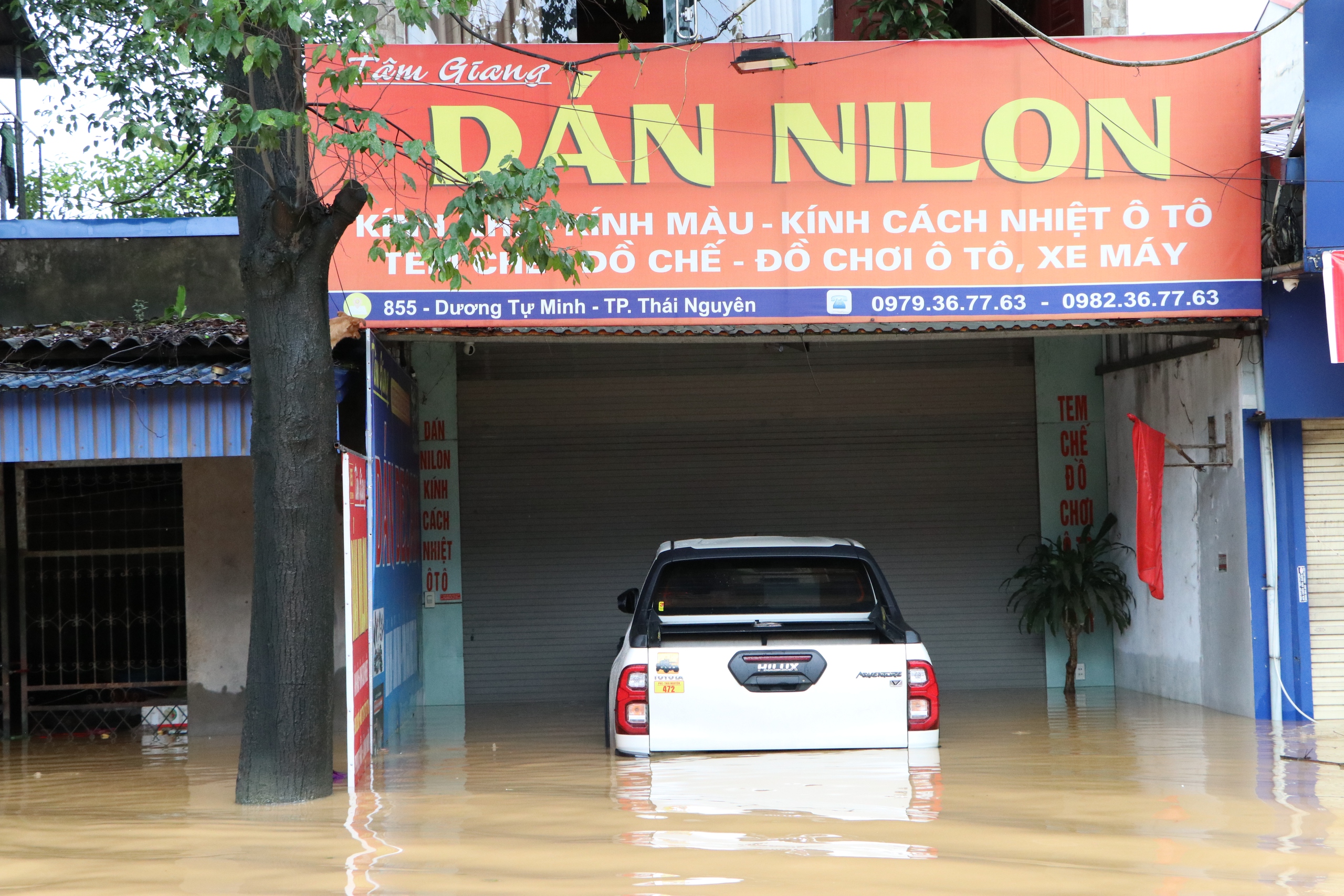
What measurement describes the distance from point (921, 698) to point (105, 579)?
755 cm

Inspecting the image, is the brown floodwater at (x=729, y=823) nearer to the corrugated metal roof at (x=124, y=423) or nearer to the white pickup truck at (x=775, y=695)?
the white pickup truck at (x=775, y=695)

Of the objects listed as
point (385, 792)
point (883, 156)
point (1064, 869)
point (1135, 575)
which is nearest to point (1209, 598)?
point (1135, 575)

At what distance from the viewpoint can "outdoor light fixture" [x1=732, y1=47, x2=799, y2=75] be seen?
8.98m

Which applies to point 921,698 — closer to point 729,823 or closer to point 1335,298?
point 729,823

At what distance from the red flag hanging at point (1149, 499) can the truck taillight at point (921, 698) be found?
145 inches

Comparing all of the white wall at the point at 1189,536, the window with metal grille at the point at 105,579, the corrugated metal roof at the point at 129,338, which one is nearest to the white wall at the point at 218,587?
the window with metal grille at the point at 105,579

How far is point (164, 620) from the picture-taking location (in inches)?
434

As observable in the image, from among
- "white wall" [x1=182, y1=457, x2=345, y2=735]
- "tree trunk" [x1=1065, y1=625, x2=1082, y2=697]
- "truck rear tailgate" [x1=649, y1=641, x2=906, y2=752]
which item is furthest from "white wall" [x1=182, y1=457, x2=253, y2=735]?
"tree trunk" [x1=1065, y1=625, x2=1082, y2=697]

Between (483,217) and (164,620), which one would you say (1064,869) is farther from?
(164,620)

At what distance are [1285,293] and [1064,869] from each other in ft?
19.6

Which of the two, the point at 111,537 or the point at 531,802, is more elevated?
the point at 111,537

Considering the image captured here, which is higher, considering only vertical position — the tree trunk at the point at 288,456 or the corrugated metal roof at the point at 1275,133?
the corrugated metal roof at the point at 1275,133

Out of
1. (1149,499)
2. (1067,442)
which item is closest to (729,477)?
(1067,442)

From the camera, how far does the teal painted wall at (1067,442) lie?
12523 millimetres
